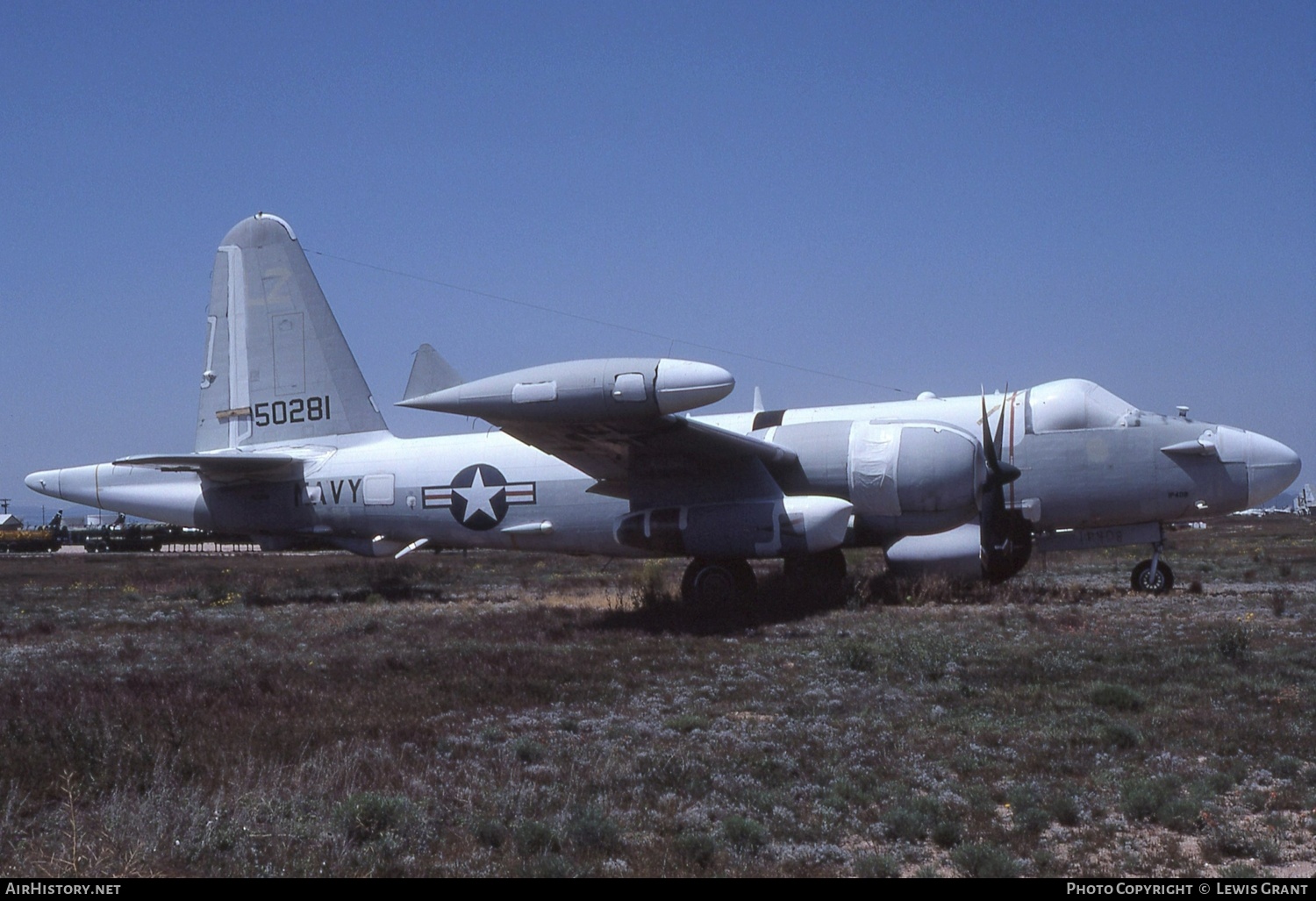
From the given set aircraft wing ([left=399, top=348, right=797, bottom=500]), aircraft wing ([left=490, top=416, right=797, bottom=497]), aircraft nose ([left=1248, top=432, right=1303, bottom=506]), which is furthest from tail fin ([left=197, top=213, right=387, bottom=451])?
aircraft nose ([left=1248, top=432, right=1303, bottom=506])

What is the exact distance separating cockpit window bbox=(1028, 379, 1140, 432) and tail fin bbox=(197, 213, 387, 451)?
1179 cm

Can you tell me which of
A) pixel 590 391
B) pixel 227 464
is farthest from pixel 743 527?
pixel 227 464

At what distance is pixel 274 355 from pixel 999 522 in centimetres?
1350

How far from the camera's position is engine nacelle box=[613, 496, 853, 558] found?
1420 centimetres

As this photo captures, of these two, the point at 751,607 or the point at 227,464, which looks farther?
the point at 227,464

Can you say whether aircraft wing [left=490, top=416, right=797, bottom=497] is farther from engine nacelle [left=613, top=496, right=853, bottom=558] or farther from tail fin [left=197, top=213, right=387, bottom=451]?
tail fin [left=197, top=213, right=387, bottom=451]

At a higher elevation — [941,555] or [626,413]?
[626,413]

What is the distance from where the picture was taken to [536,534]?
689 inches

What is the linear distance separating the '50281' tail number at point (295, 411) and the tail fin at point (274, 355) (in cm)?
2

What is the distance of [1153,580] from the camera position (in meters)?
17.2

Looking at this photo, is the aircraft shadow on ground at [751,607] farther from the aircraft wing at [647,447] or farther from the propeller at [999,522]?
the aircraft wing at [647,447]

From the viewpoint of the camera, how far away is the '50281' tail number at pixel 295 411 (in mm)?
19969

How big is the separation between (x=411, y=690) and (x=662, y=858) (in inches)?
198

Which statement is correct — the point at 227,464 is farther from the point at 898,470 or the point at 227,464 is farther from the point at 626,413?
the point at 898,470
